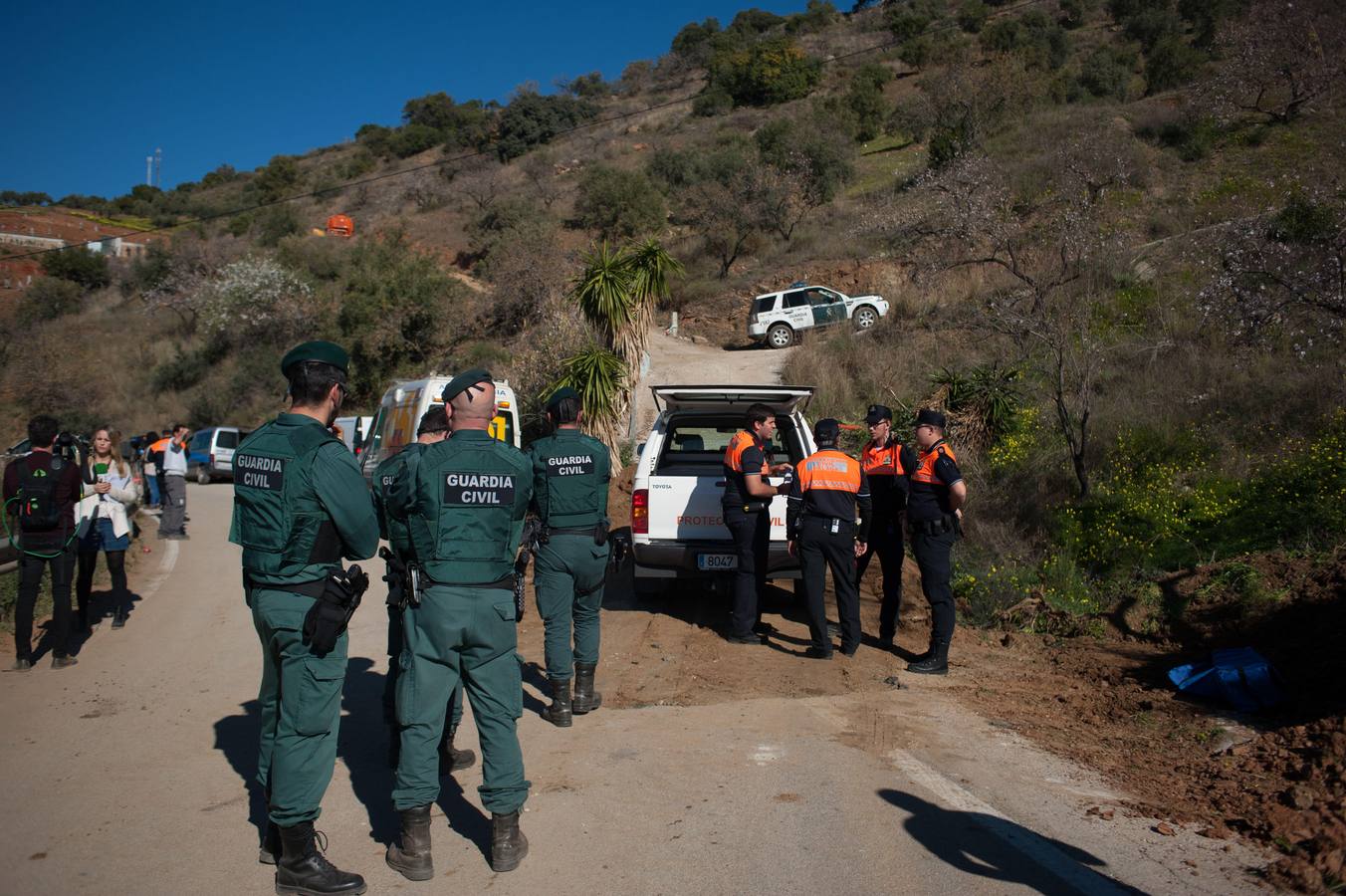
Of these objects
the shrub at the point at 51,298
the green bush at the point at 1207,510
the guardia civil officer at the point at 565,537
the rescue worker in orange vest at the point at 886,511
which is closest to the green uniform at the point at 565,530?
the guardia civil officer at the point at 565,537

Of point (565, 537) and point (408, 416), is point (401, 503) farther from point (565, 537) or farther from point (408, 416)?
point (408, 416)

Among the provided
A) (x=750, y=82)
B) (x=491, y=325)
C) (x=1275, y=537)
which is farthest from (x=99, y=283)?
(x=1275, y=537)

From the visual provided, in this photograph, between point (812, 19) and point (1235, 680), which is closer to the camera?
point (1235, 680)

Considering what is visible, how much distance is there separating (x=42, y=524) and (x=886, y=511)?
22.4 ft

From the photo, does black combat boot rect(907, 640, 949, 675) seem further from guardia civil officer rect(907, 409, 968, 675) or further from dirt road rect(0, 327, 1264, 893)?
dirt road rect(0, 327, 1264, 893)

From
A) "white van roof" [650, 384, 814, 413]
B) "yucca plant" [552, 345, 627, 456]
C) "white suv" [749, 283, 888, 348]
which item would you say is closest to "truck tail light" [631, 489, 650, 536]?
"white van roof" [650, 384, 814, 413]

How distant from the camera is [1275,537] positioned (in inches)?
312

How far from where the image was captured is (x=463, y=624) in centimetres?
391

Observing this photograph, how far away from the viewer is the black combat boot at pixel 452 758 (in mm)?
4980

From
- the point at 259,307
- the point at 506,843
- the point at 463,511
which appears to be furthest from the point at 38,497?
the point at 259,307

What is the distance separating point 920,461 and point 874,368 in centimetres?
1010

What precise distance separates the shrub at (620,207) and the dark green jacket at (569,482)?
37.6 meters

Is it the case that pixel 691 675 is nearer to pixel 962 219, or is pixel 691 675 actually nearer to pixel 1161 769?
pixel 1161 769

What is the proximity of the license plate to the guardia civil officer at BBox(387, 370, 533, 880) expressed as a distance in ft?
13.7
